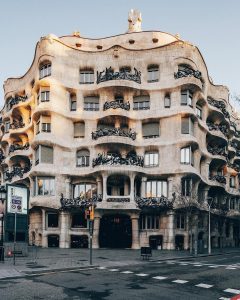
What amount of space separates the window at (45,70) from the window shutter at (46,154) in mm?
8407

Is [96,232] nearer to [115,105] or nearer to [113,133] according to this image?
[113,133]

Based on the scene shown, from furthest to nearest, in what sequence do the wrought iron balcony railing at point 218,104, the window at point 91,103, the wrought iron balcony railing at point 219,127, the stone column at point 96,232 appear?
the wrought iron balcony railing at point 218,104 → the wrought iron balcony railing at point 219,127 → the window at point 91,103 → the stone column at point 96,232

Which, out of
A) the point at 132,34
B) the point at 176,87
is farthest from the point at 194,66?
the point at 132,34

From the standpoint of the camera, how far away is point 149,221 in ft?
139

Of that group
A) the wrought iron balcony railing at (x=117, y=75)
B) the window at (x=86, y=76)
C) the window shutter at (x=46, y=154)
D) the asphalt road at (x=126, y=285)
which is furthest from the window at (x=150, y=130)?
the asphalt road at (x=126, y=285)

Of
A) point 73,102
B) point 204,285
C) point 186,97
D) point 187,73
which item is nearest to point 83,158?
point 73,102

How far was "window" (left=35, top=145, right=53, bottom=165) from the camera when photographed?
135 feet

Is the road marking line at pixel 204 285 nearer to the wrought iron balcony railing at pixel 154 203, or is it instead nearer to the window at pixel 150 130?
the wrought iron balcony railing at pixel 154 203

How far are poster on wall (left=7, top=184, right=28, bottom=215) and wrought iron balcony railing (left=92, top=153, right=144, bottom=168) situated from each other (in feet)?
46.0

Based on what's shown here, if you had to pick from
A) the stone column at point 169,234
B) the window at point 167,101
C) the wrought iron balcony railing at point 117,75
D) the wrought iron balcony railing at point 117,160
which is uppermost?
the wrought iron balcony railing at point 117,75

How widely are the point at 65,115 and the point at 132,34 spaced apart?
553 inches

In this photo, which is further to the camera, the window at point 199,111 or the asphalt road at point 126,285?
the window at point 199,111

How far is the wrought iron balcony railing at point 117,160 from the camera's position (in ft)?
132

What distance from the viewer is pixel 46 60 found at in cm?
4297
